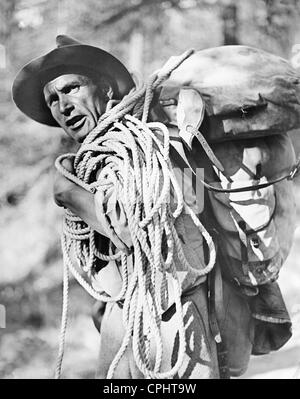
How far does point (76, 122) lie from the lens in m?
1.74

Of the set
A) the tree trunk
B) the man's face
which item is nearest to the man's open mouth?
the man's face

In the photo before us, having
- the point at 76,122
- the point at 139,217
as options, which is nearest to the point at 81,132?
the point at 76,122

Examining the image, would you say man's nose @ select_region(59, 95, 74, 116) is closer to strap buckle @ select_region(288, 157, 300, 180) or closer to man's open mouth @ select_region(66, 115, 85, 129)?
man's open mouth @ select_region(66, 115, 85, 129)

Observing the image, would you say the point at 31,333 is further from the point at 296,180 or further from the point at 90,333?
the point at 296,180

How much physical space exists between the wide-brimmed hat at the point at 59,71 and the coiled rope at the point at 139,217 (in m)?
0.07

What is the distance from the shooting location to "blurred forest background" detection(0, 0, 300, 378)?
5.63 ft

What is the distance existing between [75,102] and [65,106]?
0.03m

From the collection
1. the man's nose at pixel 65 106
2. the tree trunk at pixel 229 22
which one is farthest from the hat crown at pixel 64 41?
the tree trunk at pixel 229 22

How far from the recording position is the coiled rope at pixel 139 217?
5.14 feet

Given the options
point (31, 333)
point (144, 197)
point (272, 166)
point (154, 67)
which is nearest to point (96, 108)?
point (154, 67)

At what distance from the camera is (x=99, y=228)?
163 cm

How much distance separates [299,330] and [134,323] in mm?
491

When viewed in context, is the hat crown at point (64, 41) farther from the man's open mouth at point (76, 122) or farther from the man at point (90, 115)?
the man's open mouth at point (76, 122)

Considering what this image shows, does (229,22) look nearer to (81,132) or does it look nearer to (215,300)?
(81,132)
